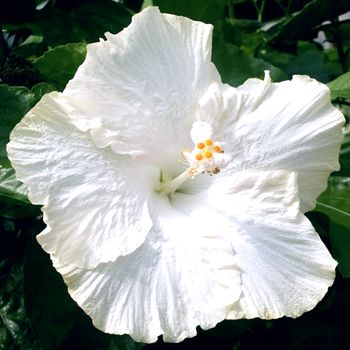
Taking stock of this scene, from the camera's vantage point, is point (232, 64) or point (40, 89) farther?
point (232, 64)

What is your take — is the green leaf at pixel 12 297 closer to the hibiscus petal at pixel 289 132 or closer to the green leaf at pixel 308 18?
the hibiscus petal at pixel 289 132

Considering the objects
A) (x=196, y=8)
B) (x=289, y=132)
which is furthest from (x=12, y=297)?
(x=196, y=8)

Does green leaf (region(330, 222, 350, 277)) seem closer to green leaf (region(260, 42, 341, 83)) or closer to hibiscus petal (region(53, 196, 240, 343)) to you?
A: hibiscus petal (region(53, 196, 240, 343))

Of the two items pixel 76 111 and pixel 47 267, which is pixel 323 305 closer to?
pixel 47 267

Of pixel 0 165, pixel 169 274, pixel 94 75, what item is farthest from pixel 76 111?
pixel 169 274

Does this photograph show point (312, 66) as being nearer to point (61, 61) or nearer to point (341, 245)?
point (341, 245)
